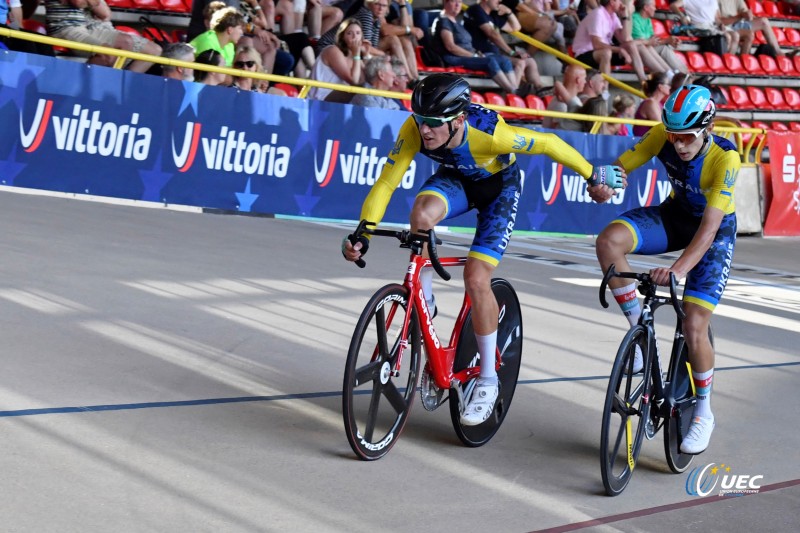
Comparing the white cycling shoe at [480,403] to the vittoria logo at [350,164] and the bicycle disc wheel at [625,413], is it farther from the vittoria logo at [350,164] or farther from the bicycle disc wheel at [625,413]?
the vittoria logo at [350,164]

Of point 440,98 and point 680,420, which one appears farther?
point 680,420

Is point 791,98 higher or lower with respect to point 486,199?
higher

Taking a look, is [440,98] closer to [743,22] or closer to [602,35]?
[602,35]

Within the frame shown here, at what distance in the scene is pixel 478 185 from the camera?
190 inches

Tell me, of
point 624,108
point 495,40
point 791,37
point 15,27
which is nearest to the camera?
point 15,27

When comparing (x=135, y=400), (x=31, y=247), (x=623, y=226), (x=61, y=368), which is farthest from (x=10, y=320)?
(x=623, y=226)

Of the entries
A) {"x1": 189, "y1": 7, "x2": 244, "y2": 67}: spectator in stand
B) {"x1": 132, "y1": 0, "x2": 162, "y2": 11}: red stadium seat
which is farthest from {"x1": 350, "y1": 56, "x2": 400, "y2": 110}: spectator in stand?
{"x1": 132, "y1": 0, "x2": 162, "y2": 11}: red stadium seat

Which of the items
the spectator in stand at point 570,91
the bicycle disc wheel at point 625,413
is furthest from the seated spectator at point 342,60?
the bicycle disc wheel at point 625,413

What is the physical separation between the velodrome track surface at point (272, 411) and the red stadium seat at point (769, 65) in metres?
13.0

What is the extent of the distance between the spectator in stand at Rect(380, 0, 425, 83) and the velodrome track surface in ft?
17.4

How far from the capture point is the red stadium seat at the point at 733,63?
64.8 feet

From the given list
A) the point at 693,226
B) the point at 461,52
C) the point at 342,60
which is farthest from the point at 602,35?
the point at 693,226

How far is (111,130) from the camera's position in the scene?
31.7 ft

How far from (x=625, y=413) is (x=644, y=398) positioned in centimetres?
15
